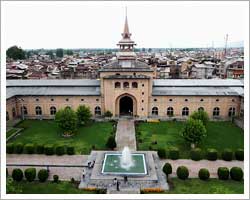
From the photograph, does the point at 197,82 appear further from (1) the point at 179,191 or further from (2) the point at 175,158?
(1) the point at 179,191

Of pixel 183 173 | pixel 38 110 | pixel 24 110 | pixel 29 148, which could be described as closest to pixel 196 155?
pixel 183 173

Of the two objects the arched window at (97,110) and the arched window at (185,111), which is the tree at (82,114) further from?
the arched window at (185,111)

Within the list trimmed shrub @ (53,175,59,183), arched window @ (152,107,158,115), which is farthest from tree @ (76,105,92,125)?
trimmed shrub @ (53,175,59,183)

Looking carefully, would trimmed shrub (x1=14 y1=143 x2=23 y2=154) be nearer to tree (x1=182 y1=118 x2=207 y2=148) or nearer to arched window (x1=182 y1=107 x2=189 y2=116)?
tree (x1=182 y1=118 x2=207 y2=148)

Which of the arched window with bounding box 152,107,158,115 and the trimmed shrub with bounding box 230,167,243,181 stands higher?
the arched window with bounding box 152,107,158,115

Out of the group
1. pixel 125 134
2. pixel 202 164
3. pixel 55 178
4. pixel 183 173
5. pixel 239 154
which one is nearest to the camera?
pixel 55 178

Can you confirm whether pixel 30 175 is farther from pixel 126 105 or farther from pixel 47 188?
pixel 126 105

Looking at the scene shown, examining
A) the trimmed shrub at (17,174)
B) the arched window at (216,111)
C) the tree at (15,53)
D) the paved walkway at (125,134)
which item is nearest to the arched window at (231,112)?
the arched window at (216,111)

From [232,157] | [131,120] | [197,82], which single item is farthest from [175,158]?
[197,82]
